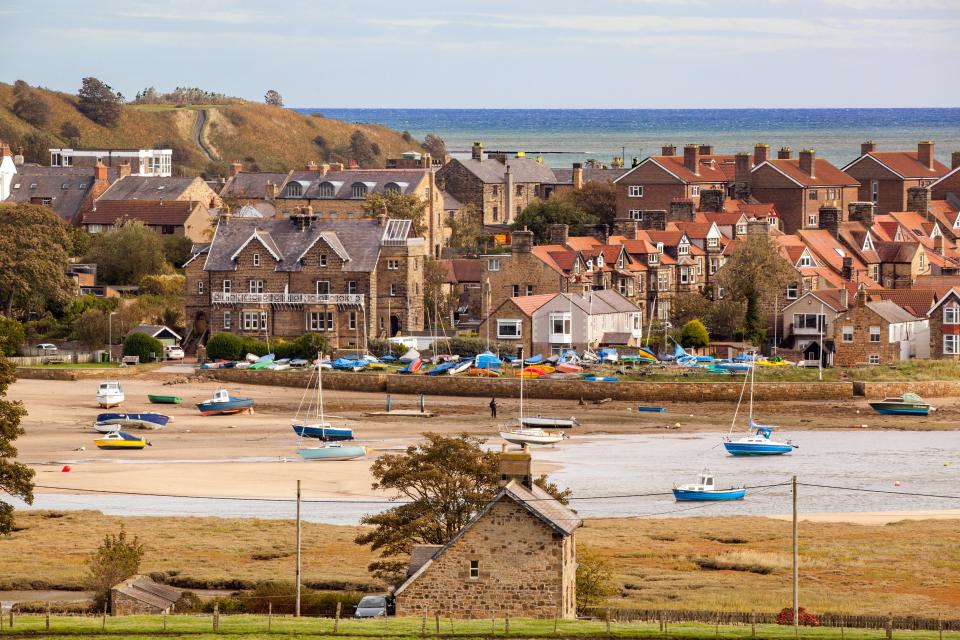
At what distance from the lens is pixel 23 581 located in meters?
45.2

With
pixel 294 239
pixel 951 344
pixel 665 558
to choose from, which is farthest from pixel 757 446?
pixel 294 239

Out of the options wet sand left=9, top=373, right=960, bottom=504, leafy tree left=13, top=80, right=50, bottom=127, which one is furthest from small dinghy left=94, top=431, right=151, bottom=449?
leafy tree left=13, top=80, right=50, bottom=127

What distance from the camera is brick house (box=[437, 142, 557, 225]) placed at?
134m

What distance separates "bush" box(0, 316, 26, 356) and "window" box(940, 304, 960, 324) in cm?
4303

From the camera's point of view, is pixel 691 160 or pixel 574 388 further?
pixel 691 160

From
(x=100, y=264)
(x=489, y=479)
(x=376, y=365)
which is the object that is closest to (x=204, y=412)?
(x=376, y=365)

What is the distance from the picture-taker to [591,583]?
4081cm

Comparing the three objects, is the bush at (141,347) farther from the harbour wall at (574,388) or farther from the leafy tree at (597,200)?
the leafy tree at (597,200)

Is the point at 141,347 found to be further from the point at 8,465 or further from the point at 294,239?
the point at 8,465

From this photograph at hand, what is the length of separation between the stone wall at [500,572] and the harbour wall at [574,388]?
155ft

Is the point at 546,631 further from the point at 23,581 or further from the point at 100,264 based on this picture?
the point at 100,264

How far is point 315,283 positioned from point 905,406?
29.6m

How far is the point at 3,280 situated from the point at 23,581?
5256 centimetres

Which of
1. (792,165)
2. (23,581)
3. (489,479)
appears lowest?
(23,581)
